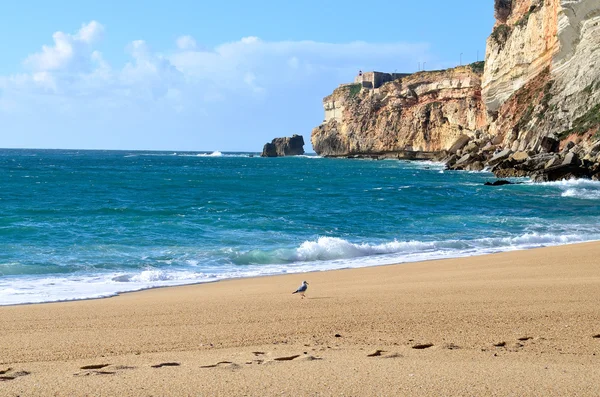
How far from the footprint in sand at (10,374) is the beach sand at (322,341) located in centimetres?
2

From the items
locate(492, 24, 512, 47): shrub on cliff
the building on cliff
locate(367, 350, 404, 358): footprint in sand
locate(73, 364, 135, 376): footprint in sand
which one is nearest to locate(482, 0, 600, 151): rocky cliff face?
locate(492, 24, 512, 47): shrub on cliff

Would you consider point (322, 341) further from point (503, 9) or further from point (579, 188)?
point (503, 9)

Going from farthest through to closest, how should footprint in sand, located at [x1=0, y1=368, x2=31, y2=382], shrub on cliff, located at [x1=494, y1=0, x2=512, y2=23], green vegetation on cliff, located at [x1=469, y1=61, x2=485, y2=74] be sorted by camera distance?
1. green vegetation on cliff, located at [x1=469, y1=61, x2=485, y2=74]
2. shrub on cliff, located at [x1=494, y1=0, x2=512, y2=23]
3. footprint in sand, located at [x1=0, y1=368, x2=31, y2=382]

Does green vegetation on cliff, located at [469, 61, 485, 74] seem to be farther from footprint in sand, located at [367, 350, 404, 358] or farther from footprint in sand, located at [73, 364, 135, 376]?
footprint in sand, located at [73, 364, 135, 376]

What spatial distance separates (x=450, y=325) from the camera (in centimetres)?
738

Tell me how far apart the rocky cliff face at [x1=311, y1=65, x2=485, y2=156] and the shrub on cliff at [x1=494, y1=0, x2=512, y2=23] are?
31.4 ft

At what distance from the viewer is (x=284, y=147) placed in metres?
156

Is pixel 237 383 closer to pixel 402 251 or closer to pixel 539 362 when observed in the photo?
pixel 539 362

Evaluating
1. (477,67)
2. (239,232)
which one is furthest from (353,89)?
(239,232)

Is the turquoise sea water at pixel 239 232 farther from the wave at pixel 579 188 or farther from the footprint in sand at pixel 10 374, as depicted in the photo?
the footprint in sand at pixel 10 374

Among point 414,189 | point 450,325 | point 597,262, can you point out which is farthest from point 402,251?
point 414,189

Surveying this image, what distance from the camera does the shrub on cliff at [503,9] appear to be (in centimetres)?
8669

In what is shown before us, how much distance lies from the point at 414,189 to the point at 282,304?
3573 centimetres

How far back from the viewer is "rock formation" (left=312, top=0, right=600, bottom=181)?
5375 cm
